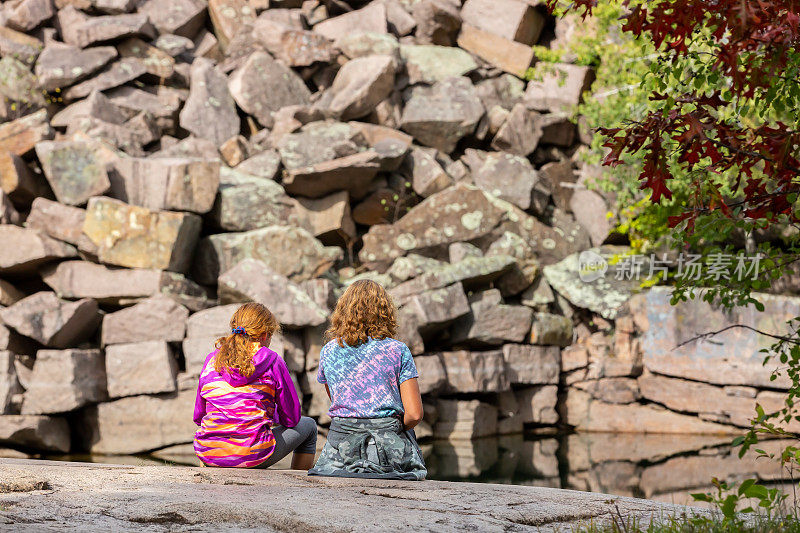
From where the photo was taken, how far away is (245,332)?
5664mm

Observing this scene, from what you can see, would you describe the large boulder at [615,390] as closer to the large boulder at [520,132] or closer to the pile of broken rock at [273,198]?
the pile of broken rock at [273,198]

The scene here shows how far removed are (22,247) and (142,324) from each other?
2.27 m

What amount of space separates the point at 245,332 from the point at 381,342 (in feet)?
3.12

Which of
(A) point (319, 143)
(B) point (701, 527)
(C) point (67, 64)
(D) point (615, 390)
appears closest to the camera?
(B) point (701, 527)

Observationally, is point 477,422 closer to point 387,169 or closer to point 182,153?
point 387,169

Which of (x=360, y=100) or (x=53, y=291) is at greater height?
(x=360, y=100)

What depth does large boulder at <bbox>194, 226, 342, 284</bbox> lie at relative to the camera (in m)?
13.9

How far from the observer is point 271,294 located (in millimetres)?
12625

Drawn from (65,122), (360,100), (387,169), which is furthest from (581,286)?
(65,122)

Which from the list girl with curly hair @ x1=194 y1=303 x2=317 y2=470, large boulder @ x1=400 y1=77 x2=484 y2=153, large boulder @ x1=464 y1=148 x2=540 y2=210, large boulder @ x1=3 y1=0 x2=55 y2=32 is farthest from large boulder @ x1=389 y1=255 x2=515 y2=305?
large boulder @ x1=3 y1=0 x2=55 y2=32

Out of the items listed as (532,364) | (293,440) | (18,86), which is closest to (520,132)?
(532,364)

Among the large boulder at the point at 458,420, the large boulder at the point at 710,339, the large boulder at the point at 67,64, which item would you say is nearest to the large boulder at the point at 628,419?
the large boulder at the point at 710,339

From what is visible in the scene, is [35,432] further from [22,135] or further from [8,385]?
[22,135]

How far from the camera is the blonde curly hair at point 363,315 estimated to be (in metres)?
5.39
